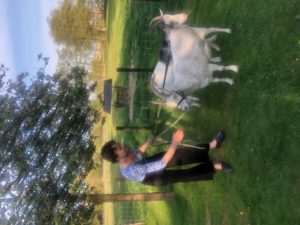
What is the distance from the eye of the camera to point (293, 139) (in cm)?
495

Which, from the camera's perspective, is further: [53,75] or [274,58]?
[53,75]

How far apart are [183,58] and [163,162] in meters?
2.08

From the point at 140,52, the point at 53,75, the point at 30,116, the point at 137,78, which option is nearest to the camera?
the point at 30,116

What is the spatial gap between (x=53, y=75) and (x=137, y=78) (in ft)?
13.8

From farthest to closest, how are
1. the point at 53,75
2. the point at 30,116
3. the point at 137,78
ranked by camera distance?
the point at 137,78 → the point at 53,75 → the point at 30,116

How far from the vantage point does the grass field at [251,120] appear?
513 centimetres

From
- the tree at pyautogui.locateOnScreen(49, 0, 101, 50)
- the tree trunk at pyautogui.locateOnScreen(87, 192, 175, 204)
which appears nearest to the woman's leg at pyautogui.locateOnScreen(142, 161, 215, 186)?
the tree trunk at pyautogui.locateOnScreen(87, 192, 175, 204)

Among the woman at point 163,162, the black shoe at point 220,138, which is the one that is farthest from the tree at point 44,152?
the black shoe at point 220,138

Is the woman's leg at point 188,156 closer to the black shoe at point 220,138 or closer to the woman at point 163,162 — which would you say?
the woman at point 163,162

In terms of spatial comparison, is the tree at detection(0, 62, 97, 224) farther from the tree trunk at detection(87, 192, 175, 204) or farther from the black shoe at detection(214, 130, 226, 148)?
the black shoe at detection(214, 130, 226, 148)

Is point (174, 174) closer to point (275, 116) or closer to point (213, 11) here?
point (275, 116)

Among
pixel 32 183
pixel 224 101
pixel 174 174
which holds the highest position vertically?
pixel 224 101

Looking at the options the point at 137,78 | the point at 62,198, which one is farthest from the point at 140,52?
the point at 62,198

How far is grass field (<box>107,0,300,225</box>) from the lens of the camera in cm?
513
